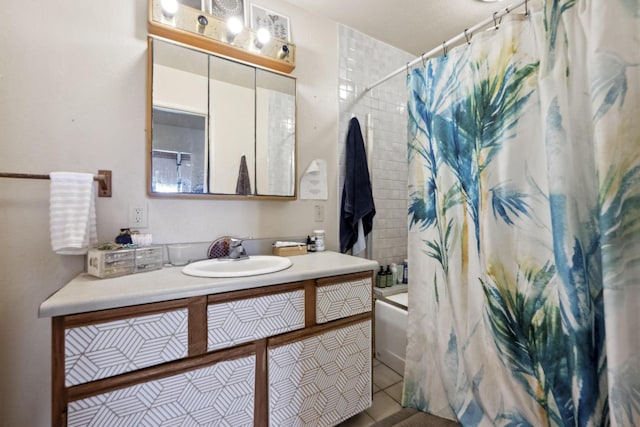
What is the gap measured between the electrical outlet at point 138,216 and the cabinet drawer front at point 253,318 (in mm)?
652

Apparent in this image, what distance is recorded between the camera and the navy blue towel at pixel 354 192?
188 centimetres

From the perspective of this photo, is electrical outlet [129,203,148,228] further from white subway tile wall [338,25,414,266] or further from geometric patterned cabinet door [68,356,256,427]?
white subway tile wall [338,25,414,266]

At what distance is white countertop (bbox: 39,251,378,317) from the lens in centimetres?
79

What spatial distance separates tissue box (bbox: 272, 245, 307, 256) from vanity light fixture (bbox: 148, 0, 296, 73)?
1.11 m

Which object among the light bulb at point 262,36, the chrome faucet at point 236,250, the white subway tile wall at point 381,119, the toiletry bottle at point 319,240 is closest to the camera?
the chrome faucet at point 236,250

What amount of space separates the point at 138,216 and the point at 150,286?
1.71 ft

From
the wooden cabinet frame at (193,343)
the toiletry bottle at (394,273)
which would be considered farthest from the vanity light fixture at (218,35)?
the toiletry bottle at (394,273)

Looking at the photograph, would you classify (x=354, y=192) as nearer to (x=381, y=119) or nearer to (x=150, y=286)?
(x=381, y=119)

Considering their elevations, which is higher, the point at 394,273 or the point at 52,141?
the point at 52,141

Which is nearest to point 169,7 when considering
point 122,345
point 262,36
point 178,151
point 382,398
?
point 262,36

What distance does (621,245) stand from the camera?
808 mm

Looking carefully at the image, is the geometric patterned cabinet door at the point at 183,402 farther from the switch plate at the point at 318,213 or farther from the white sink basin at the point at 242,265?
the switch plate at the point at 318,213

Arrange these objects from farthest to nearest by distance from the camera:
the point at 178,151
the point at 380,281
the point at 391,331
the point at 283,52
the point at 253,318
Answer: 1. the point at 380,281
2. the point at 391,331
3. the point at 283,52
4. the point at 178,151
5. the point at 253,318

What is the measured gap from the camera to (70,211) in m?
1.05
